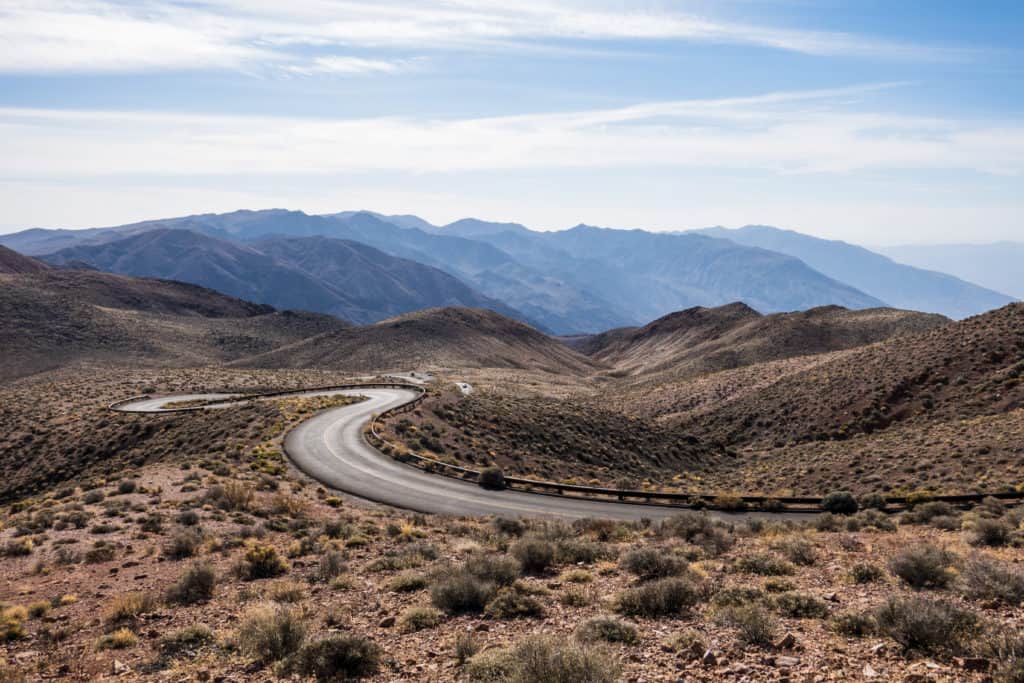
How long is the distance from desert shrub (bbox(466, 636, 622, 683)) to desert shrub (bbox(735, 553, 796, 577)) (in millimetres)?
5771

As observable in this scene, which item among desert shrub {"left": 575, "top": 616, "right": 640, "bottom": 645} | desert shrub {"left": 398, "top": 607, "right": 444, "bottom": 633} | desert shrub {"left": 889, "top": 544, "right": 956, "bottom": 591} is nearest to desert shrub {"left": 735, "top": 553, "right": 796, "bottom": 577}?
desert shrub {"left": 889, "top": 544, "right": 956, "bottom": 591}

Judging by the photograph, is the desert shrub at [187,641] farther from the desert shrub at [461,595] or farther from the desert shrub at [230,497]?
the desert shrub at [230,497]

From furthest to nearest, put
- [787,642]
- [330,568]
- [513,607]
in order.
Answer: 1. [330,568]
2. [513,607]
3. [787,642]

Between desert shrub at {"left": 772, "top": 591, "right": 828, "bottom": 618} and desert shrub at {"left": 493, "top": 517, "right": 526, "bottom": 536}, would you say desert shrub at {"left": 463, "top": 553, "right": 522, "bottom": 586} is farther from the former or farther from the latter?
desert shrub at {"left": 772, "top": 591, "right": 828, "bottom": 618}

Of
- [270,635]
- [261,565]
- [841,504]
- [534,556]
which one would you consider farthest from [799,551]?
[261,565]

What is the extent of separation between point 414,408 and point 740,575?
1232 inches

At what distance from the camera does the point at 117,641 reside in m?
10.2

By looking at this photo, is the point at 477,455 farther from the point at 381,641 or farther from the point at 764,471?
the point at 381,641

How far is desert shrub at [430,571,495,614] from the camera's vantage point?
10.9 m

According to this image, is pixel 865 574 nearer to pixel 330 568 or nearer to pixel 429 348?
pixel 330 568

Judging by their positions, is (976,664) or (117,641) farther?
(117,641)

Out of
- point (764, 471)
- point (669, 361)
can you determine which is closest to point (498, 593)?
point (764, 471)

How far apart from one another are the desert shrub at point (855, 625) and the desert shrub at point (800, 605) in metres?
0.58

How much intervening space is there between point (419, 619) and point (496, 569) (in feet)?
7.47
